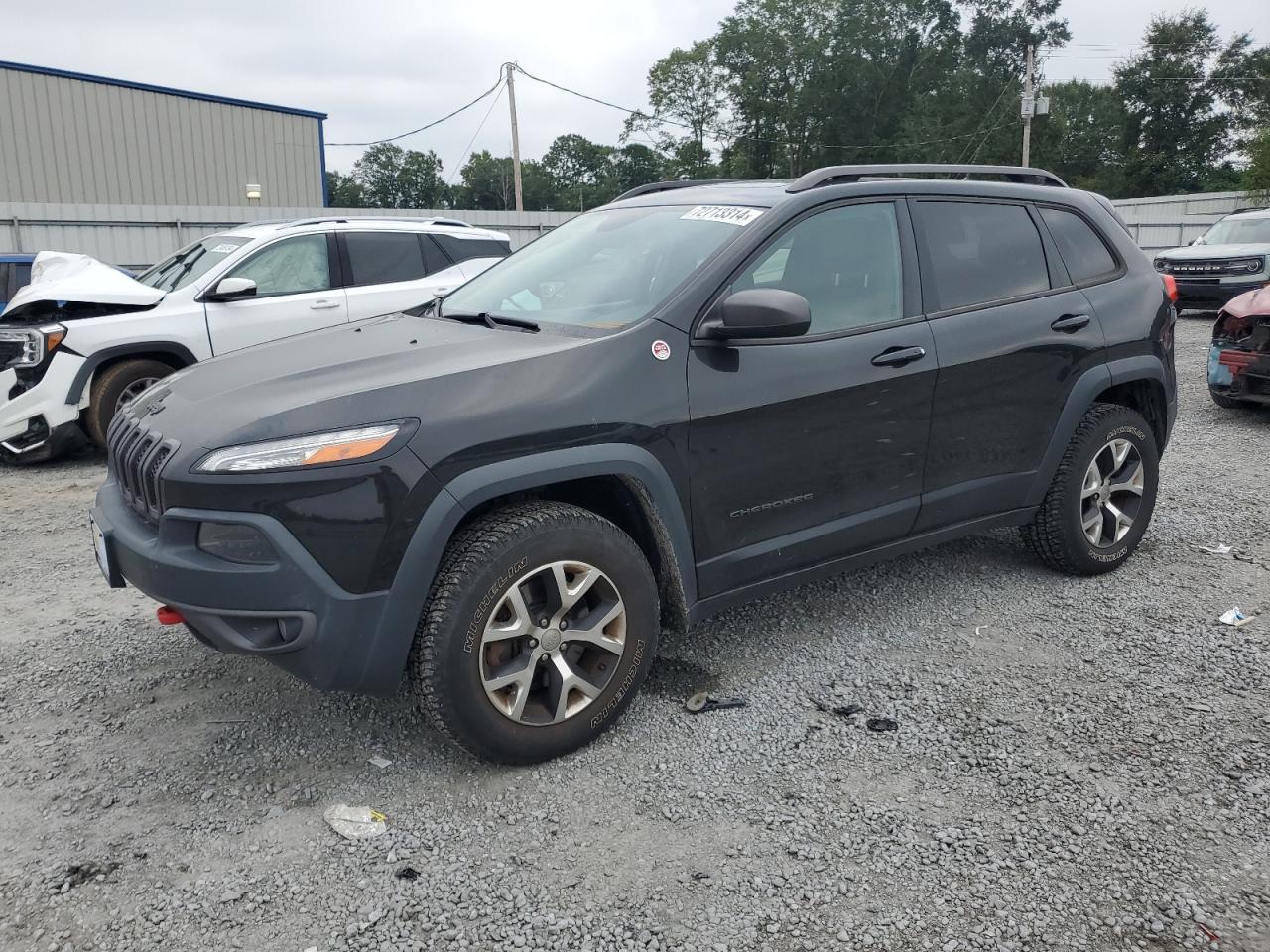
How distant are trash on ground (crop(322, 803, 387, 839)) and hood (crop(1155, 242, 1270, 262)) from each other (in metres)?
16.3

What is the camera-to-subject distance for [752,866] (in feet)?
8.54

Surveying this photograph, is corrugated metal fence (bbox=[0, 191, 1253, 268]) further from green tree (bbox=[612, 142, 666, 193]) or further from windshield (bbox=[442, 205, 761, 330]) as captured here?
green tree (bbox=[612, 142, 666, 193])

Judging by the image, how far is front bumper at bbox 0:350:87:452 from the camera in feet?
23.4

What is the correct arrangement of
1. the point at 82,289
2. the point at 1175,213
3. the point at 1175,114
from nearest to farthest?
the point at 82,289 → the point at 1175,213 → the point at 1175,114

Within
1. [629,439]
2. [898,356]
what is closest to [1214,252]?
[898,356]

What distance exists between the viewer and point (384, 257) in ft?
27.5

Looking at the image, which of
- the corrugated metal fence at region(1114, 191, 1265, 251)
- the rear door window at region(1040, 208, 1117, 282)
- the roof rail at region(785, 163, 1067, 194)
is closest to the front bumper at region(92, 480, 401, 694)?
the roof rail at region(785, 163, 1067, 194)

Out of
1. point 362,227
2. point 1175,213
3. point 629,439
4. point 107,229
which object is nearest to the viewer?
point 629,439

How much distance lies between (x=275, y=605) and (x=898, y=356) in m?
2.32

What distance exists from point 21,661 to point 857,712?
3144mm

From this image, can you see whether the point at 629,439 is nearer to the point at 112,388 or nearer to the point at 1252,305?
the point at 112,388

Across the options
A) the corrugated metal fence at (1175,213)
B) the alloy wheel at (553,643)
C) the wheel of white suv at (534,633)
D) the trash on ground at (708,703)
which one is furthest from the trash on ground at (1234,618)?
the corrugated metal fence at (1175,213)

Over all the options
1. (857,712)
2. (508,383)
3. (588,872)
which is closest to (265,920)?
(588,872)

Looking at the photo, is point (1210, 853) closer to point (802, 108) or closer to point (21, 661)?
point (21, 661)
